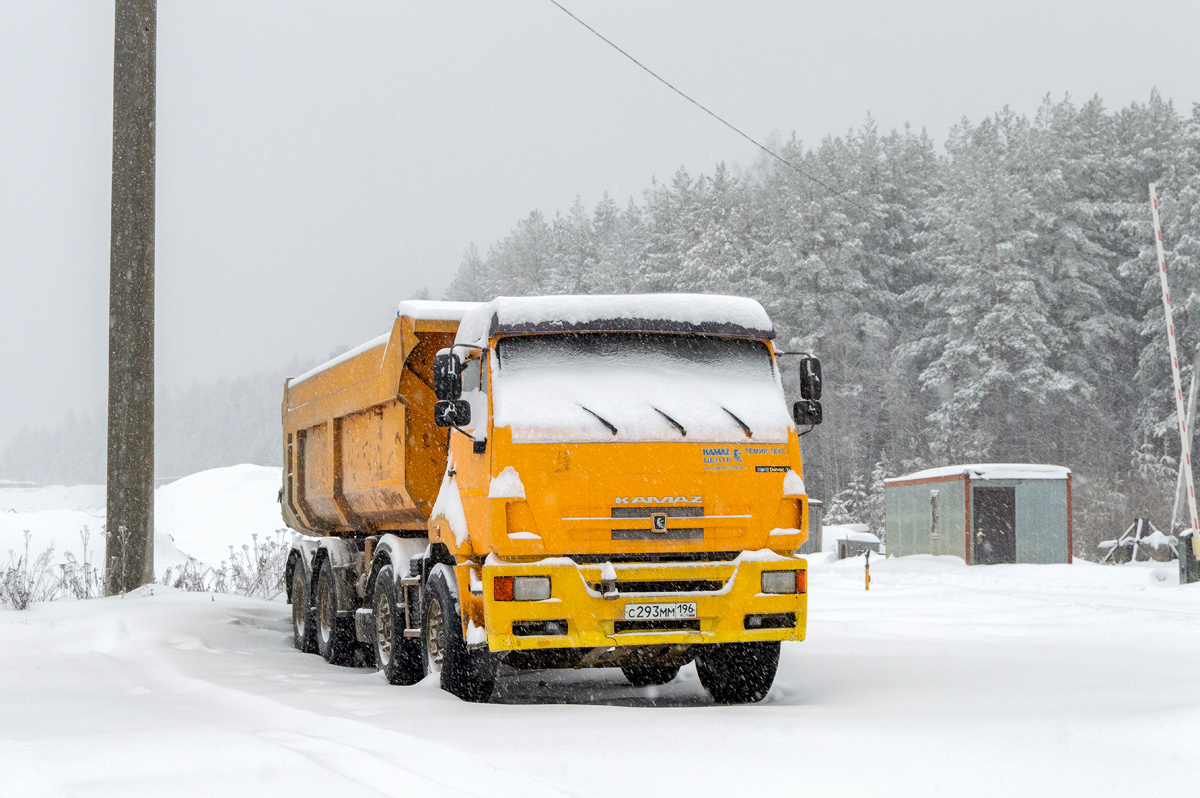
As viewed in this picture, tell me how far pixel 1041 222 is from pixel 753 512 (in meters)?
53.5

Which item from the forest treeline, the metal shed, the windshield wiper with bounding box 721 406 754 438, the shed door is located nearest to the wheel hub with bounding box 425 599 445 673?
the windshield wiper with bounding box 721 406 754 438

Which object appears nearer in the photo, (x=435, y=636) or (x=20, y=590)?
(x=435, y=636)

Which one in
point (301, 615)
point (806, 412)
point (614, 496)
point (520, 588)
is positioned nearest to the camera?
point (520, 588)

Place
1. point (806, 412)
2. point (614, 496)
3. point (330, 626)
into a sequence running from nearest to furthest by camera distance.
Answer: point (614, 496) → point (806, 412) → point (330, 626)

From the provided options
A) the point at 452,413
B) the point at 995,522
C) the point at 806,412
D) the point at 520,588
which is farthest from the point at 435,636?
the point at 995,522

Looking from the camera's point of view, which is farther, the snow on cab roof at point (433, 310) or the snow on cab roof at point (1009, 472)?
the snow on cab roof at point (1009, 472)

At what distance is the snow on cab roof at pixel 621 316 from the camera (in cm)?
859

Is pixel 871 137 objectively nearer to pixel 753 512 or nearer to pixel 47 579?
pixel 47 579

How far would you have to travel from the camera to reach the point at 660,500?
812cm

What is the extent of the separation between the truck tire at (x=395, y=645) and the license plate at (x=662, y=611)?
221cm

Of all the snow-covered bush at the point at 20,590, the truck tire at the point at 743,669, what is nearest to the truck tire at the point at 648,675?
the truck tire at the point at 743,669

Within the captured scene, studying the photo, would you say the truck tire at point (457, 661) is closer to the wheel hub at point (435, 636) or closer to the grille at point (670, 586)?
the wheel hub at point (435, 636)

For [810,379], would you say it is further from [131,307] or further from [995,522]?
[995,522]

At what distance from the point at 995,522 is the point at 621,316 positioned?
23820mm
